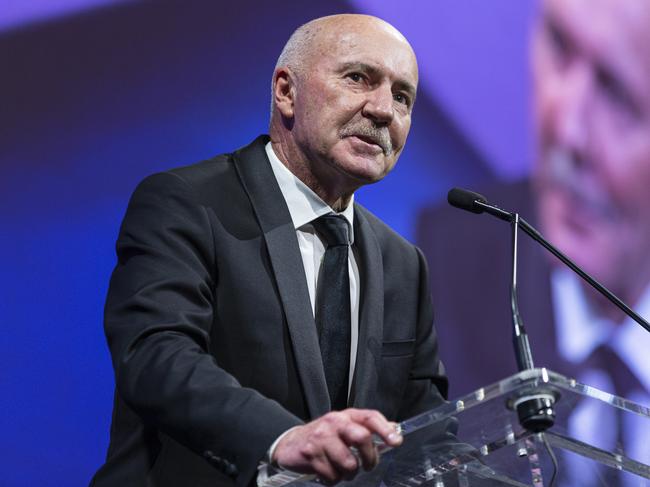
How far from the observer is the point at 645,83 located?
11.4ft

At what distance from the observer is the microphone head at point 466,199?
2166 mm

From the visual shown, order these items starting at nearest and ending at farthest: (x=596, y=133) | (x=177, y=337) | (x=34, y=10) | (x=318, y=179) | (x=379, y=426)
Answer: (x=379, y=426) → (x=177, y=337) → (x=318, y=179) → (x=34, y=10) → (x=596, y=133)

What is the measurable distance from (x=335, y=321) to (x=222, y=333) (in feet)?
0.89

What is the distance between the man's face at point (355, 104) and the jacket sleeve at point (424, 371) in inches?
16.5

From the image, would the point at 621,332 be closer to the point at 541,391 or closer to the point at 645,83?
the point at 645,83

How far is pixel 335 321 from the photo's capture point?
225 centimetres

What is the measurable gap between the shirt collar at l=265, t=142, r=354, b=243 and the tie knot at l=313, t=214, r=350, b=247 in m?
0.02

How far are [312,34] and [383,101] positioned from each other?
0.93 feet

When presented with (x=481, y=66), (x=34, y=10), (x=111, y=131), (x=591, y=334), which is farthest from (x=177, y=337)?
(x=481, y=66)

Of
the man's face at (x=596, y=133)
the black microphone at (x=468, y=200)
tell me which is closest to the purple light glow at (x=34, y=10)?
the black microphone at (x=468, y=200)

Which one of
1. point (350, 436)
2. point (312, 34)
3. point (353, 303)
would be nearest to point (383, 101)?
point (312, 34)

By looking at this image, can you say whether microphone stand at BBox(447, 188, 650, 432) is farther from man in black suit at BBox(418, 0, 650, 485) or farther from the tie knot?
man in black suit at BBox(418, 0, 650, 485)

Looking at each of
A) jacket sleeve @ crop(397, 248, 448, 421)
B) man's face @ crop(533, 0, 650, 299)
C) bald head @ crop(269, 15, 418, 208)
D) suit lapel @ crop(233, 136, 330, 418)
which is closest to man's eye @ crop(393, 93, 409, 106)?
bald head @ crop(269, 15, 418, 208)

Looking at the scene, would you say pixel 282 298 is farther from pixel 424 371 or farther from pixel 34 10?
pixel 34 10
